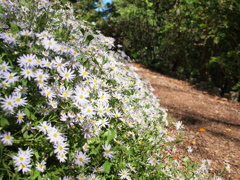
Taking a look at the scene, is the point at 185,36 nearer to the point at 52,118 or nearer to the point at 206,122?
the point at 206,122

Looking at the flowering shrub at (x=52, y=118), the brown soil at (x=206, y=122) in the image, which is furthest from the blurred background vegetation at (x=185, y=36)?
the flowering shrub at (x=52, y=118)

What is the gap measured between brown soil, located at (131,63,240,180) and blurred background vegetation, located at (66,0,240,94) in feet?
2.98

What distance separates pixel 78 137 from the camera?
54.4 inches

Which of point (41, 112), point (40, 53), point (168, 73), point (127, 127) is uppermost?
A: point (40, 53)

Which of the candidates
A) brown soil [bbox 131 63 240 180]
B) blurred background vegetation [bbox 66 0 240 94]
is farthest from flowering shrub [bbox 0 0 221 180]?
blurred background vegetation [bbox 66 0 240 94]

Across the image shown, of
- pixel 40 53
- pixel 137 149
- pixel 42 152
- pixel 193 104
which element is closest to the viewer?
pixel 42 152

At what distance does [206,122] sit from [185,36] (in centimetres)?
481

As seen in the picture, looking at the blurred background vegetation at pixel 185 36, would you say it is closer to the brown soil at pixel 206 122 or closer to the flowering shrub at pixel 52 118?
the brown soil at pixel 206 122

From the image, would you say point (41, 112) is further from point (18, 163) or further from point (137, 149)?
point (137, 149)

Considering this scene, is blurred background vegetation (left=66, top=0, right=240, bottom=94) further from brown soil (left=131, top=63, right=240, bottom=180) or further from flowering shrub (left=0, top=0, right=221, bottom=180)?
flowering shrub (left=0, top=0, right=221, bottom=180)

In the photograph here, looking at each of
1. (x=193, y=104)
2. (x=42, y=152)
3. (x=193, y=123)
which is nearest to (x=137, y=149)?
(x=42, y=152)

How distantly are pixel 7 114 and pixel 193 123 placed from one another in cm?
375

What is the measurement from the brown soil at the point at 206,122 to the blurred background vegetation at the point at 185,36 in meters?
0.91

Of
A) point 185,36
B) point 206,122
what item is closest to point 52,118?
point 206,122
